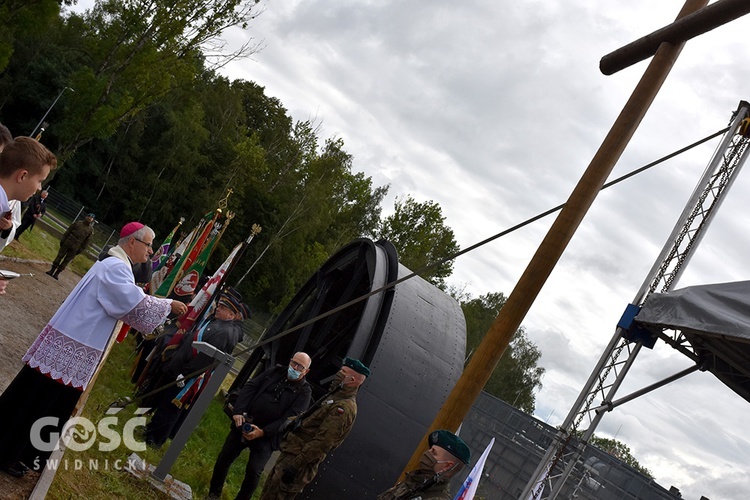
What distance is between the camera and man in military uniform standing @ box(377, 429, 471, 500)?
5816 millimetres

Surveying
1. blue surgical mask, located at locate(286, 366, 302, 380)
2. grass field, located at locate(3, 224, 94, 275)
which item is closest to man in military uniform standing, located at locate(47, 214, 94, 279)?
grass field, located at locate(3, 224, 94, 275)

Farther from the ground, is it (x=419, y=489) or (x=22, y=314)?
(x=419, y=489)

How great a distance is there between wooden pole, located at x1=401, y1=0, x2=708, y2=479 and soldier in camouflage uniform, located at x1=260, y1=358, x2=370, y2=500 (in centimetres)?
131

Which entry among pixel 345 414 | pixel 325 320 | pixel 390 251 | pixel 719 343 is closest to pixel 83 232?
pixel 325 320

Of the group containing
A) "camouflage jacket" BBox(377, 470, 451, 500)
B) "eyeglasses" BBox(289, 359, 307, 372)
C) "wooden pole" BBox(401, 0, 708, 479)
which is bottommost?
"camouflage jacket" BBox(377, 470, 451, 500)

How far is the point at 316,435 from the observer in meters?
7.34

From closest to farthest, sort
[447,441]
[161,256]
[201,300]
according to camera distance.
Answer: [447,441], [201,300], [161,256]

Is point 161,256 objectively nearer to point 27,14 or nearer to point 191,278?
point 191,278

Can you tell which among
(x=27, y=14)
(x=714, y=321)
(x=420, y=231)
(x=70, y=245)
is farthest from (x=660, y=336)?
(x=420, y=231)

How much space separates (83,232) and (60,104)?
33.8 meters

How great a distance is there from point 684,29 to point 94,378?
16.9ft

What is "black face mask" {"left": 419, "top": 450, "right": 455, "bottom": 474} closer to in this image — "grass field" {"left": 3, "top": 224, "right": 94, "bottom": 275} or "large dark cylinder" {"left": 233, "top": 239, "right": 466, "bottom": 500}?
"large dark cylinder" {"left": 233, "top": 239, "right": 466, "bottom": 500}

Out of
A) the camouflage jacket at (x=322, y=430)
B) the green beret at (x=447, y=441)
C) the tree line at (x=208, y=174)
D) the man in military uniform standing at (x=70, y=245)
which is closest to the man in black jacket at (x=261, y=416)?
the camouflage jacket at (x=322, y=430)

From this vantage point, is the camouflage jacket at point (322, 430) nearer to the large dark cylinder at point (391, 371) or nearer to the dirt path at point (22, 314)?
the large dark cylinder at point (391, 371)
